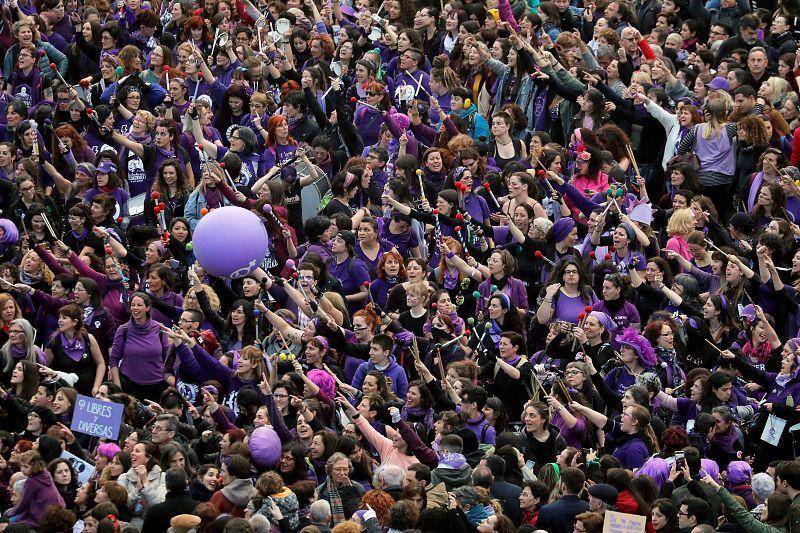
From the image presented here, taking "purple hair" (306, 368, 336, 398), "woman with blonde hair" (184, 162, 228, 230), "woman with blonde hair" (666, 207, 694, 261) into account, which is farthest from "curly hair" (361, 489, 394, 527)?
"woman with blonde hair" (184, 162, 228, 230)

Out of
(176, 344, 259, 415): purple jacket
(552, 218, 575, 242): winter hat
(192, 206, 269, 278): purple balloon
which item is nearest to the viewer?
(176, 344, 259, 415): purple jacket

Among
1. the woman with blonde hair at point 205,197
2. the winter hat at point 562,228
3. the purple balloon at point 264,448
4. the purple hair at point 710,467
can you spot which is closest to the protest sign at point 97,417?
the purple balloon at point 264,448

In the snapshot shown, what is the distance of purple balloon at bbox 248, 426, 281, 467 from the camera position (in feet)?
40.2

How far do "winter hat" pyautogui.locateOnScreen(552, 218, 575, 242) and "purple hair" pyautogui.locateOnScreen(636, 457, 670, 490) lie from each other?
3.54 meters

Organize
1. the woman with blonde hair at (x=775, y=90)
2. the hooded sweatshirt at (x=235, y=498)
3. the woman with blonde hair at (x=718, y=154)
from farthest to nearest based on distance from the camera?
1. the woman with blonde hair at (x=775, y=90)
2. the woman with blonde hair at (x=718, y=154)
3. the hooded sweatshirt at (x=235, y=498)

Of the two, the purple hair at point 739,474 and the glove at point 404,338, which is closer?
the purple hair at point 739,474

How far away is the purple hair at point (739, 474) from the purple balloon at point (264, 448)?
295 centimetres

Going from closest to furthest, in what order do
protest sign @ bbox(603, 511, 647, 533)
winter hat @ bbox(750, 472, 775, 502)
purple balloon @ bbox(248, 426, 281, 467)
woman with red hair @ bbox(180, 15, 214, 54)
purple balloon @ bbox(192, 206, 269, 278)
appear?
protest sign @ bbox(603, 511, 647, 533)
winter hat @ bbox(750, 472, 775, 502)
purple balloon @ bbox(248, 426, 281, 467)
purple balloon @ bbox(192, 206, 269, 278)
woman with red hair @ bbox(180, 15, 214, 54)

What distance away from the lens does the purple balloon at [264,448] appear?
1225 centimetres

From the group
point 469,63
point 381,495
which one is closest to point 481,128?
point 469,63

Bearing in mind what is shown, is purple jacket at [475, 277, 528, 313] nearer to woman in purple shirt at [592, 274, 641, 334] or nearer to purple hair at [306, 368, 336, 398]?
woman in purple shirt at [592, 274, 641, 334]

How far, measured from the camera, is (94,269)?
15.2m

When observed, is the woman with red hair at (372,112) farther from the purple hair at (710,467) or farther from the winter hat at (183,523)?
the winter hat at (183,523)

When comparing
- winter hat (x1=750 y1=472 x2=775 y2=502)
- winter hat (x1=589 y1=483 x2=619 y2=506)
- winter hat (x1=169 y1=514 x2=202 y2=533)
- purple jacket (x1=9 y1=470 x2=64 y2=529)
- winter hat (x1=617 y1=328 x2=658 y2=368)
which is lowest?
purple jacket (x1=9 y1=470 x2=64 y2=529)
